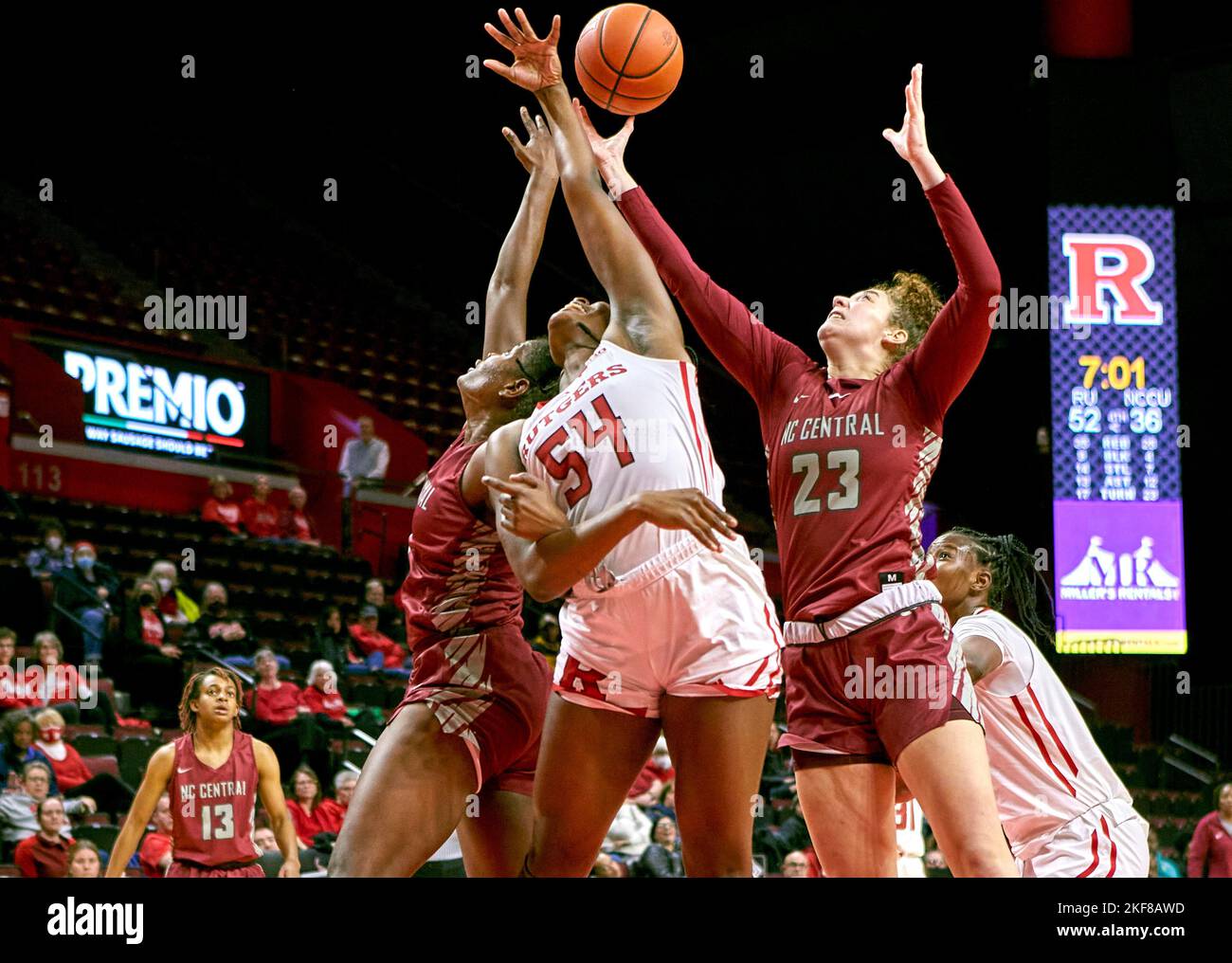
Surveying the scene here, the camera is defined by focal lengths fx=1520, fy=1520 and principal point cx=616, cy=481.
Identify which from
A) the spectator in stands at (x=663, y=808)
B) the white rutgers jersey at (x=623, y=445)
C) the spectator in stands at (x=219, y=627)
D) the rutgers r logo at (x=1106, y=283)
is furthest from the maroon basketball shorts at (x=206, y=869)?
the rutgers r logo at (x=1106, y=283)

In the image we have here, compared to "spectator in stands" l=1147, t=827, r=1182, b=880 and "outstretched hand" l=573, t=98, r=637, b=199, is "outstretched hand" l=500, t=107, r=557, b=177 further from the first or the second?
"spectator in stands" l=1147, t=827, r=1182, b=880

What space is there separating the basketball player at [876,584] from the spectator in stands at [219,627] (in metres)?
6.99

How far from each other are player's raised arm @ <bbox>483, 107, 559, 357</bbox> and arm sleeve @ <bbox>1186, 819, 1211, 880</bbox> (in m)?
6.11

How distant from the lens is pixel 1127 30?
1420cm

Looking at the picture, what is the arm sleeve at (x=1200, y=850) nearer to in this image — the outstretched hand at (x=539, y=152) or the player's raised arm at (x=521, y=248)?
the player's raised arm at (x=521, y=248)

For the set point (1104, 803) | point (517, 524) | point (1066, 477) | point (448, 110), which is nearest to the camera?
point (517, 524)

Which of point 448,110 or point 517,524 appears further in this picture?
point 448,110

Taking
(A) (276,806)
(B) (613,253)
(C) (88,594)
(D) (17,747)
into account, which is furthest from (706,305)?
(C) (88,594)

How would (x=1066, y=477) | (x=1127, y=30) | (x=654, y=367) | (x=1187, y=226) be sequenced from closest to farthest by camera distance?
1. (x=654, y=367)
2. (x=1066, y=477)
3. (x=1127, y=30)
4. (x=1187, y=226)

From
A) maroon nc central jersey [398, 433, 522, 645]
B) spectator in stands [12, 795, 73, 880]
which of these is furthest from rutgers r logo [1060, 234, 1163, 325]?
maroon nc central jersey [398, 433, 522, 645]

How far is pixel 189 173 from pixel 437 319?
335 cm
